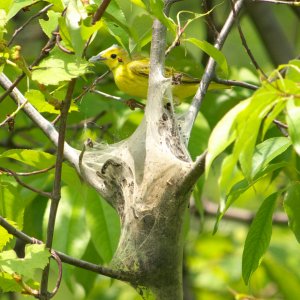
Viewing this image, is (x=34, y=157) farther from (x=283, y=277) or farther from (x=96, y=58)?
(x=283, y=277)

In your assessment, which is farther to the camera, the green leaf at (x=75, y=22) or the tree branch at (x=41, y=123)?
the tree branch at (x=41, y=123)

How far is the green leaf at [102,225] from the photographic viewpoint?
437cm

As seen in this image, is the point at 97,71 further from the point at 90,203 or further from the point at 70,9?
the point at 70,9

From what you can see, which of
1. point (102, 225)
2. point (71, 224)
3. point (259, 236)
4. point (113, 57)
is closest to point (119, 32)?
point (259, 236)

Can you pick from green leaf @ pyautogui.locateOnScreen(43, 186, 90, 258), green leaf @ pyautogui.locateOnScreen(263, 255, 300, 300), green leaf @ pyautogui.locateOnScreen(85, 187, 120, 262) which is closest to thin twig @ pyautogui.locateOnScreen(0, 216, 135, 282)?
green leaf @ pyautogui.locateOnScreen(85, 187, 120, 262)

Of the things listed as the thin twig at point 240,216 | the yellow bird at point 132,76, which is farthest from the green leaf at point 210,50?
the thin twig at point 240,216

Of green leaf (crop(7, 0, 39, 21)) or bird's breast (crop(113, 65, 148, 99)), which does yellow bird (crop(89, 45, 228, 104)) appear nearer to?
bird's breast (crop(113, 65, 148, 99))

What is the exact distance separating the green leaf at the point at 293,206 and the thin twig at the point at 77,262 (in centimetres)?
68

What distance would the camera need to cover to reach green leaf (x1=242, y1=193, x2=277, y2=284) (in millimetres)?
3293

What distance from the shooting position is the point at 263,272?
22.1 feet

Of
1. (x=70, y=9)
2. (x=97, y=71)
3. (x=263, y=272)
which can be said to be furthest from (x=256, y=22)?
(x=70, y=9)

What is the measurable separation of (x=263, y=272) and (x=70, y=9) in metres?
4.45

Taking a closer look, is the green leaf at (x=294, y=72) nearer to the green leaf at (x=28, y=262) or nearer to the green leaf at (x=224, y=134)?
the green leaf at (x=224, y=134)

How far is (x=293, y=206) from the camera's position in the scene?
324cm
